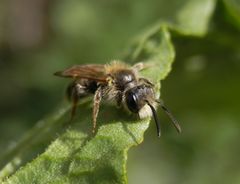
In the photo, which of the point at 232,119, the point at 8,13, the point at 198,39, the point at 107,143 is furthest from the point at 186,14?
the point at 8,13

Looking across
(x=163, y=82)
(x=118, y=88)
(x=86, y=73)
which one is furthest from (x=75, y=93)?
(x=163, y=82)

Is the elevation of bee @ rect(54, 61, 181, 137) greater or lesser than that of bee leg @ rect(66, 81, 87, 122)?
greater

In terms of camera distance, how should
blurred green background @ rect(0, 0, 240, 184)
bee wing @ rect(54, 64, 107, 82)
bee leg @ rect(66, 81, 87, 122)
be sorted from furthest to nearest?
blurred green background @ rect(0, 0, 240, 184) → bee leg @ rect(66, 81, 87, 122) → bee wing @ rect(54, 64, 107, 82)

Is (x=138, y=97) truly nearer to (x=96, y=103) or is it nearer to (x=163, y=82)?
(x=96, y=103)

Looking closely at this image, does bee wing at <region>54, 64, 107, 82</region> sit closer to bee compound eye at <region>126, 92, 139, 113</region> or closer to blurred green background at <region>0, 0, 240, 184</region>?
bee compound eye at <region>126, 92, 139, 113</region>

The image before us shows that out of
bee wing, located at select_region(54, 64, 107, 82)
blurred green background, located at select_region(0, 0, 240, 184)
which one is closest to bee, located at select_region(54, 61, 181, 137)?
bee wing, located at select_region(54, 64, 107, 82)

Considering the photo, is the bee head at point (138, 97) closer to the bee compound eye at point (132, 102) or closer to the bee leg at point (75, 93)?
the bee compound eye at point (132, 102)

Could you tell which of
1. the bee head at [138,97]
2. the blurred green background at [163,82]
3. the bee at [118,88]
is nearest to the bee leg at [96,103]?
the bee at [118,88]

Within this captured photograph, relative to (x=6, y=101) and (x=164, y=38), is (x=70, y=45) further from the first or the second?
(x=164, y=38)
